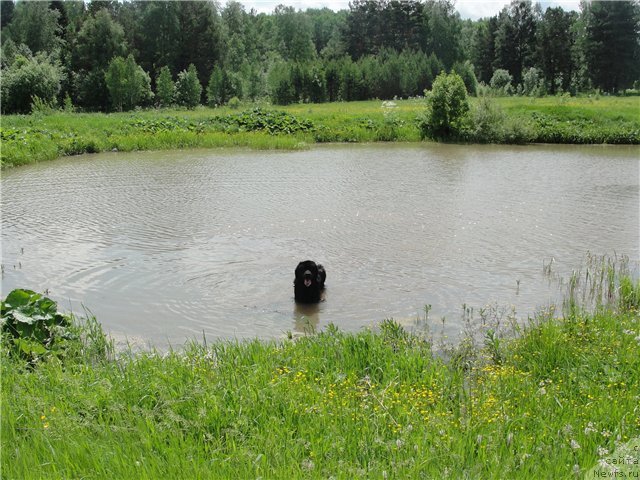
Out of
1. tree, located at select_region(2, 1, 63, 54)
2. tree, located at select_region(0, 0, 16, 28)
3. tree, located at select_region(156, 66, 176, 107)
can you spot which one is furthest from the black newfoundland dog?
tree, located at select_region(0, 0, 16, 28)

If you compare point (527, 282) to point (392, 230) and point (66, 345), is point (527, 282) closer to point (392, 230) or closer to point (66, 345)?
point (392, 230)

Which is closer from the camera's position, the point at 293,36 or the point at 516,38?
the point at 516,38

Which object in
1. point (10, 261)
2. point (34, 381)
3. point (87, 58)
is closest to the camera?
point (34, 381)

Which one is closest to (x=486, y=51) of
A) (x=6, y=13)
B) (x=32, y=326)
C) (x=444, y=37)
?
(x=444, y=37)

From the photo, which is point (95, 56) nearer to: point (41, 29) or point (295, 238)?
point (41, 29)

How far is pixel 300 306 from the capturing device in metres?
9.74

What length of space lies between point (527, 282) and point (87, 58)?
69.7 meters

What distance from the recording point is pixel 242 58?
96562mm

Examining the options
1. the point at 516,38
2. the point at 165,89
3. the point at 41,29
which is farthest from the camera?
the point at 516,38

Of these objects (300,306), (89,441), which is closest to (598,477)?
(89,441)

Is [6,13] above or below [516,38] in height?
above

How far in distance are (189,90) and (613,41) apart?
45.0 meters

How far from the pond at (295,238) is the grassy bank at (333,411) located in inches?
62.9

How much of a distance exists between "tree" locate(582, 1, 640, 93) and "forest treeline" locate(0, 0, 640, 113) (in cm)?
11
